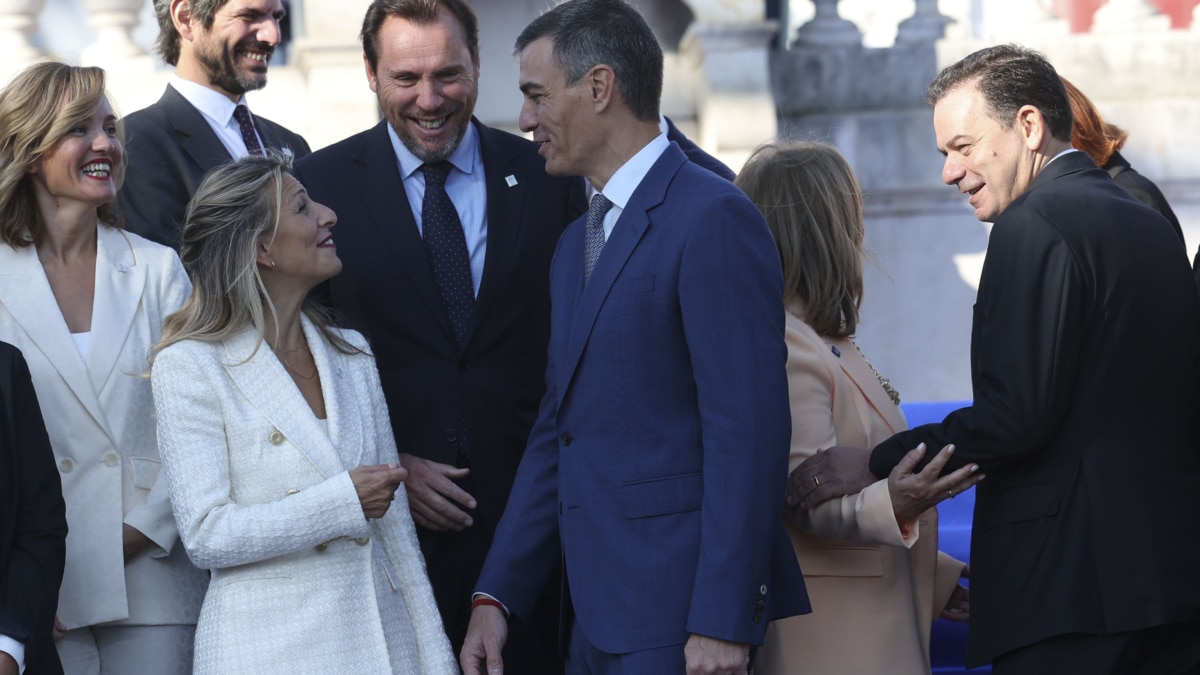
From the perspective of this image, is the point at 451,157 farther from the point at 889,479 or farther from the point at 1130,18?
the point at 1130,18

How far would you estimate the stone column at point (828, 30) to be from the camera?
680cm

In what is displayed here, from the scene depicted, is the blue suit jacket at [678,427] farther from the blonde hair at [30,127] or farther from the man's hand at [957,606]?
the blonde hair at [30,127]

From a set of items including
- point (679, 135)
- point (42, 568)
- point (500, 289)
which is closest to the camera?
point (42, 568)

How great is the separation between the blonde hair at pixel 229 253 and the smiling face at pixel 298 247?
2cm

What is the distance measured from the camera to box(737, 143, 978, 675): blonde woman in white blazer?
3176 mm

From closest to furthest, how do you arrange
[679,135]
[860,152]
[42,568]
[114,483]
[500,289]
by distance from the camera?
[42,568]
[114,483]
[500,289]
[679,135]
[860,152]

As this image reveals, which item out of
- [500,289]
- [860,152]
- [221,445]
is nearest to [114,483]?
[221,445]

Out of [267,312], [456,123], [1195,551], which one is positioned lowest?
[1195,551]

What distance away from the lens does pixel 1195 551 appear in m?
2.94

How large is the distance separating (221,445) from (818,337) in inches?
51.1

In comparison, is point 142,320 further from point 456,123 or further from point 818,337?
point 818,337

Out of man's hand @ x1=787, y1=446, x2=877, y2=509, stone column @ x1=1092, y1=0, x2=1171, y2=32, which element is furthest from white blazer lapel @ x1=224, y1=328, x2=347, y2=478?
stone column @ x1=1092, y1=0, x2=1171, y2=32

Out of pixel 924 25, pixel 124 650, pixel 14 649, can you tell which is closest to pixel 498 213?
pixel 124 650

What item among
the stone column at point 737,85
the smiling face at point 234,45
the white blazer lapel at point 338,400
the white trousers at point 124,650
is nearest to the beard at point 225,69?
the smiling face at point 234,45
